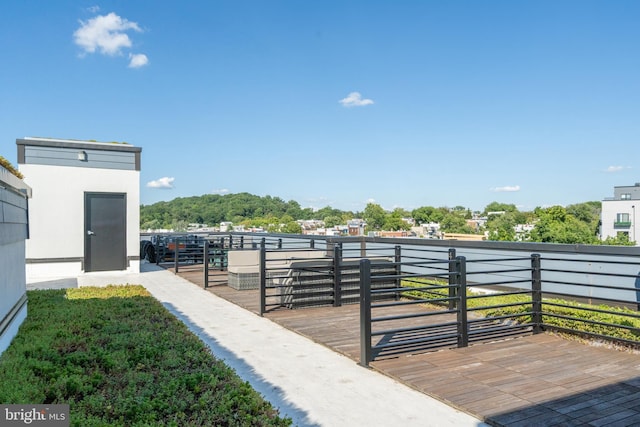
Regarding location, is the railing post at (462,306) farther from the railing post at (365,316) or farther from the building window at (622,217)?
the building window at (622,217)

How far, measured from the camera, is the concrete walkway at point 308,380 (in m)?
2.73

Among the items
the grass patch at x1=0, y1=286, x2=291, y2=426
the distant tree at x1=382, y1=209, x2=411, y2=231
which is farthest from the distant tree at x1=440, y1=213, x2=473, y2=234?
the grass patch at x1=0, y1=286, x2=291, y2=426

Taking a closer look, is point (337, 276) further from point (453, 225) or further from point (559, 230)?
point (453, 225)

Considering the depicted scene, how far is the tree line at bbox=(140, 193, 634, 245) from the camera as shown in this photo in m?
34.2

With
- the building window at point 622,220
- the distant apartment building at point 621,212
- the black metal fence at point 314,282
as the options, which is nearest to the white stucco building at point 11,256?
the black metal fence at point 314,282

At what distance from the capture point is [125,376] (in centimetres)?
290

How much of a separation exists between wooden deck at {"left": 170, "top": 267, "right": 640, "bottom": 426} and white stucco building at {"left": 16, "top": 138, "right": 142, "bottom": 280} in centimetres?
774

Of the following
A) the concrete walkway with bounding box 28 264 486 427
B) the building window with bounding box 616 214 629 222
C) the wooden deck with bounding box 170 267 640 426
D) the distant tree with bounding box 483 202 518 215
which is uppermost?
the distant tree with bounding box 483 202 518 215

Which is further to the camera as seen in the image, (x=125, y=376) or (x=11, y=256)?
(x=11, y=256)

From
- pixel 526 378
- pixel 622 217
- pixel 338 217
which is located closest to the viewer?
pixel 526 378

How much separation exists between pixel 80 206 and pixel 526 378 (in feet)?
34.4

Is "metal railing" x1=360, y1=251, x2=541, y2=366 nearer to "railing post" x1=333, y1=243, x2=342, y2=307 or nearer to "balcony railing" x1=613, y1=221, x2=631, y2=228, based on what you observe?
"railing post" x1=333, y1=243, x2=342, y2=307

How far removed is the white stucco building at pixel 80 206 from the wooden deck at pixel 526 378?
25.4 feet

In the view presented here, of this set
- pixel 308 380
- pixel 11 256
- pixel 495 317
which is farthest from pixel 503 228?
pixel 11 256
